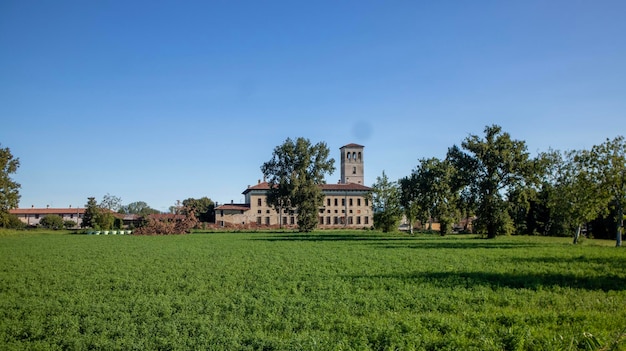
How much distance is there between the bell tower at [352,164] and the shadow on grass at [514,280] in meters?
126

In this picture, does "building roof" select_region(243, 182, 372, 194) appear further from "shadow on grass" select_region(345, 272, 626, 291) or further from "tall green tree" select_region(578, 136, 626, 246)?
"shadow on grass" select_region(345, 272, 626, 291)

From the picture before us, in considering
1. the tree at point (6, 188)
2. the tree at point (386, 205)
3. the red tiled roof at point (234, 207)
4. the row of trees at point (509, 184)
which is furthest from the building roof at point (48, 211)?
the row of trees at point (509, 184)

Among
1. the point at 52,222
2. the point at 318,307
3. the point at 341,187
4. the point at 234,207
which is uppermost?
the point at 341,187

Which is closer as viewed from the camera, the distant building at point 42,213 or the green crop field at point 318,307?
the green crop field at point 318,307

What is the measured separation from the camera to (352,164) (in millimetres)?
147125

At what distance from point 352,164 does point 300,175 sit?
65.5 m

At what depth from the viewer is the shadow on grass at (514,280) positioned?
16.8m

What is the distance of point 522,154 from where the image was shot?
49.8 m

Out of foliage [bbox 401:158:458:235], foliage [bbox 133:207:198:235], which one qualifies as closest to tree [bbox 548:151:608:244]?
foliage [bbox 401:158:458:235]

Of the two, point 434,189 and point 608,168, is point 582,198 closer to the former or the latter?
point 608,168

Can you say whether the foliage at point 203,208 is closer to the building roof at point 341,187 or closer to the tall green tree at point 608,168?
the building roof at point 341,187

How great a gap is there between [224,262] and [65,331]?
16024 millimetres

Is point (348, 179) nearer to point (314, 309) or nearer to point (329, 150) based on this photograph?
point (329, 150)

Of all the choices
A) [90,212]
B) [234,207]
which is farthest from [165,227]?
[234,207]
